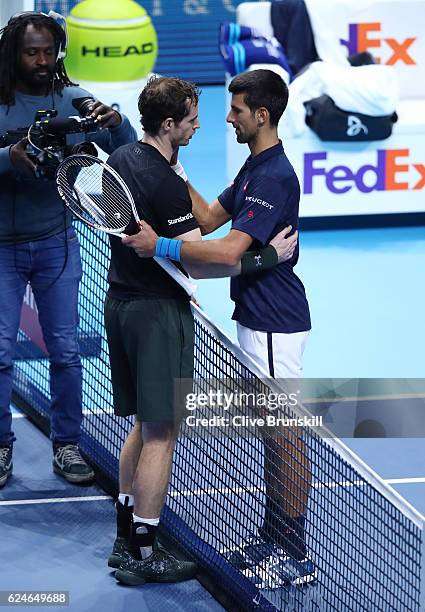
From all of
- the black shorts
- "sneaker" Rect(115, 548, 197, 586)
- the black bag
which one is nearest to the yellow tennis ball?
the black bag

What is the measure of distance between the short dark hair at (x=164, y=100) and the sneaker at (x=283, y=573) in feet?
5.18

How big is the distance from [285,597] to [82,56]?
479cm

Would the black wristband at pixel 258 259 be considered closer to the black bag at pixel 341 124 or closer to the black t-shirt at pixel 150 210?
the black t-shirt at pixel 150 210

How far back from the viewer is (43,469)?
599 centimetres

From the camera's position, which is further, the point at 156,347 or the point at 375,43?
the point at 375,43

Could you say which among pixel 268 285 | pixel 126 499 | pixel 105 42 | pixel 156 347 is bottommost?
→ pixel 126 499

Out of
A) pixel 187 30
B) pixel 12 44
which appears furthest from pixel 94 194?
pixel 187 30

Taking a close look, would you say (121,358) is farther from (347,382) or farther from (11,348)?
(347,382)

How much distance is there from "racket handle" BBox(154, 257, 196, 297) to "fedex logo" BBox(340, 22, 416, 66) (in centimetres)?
627

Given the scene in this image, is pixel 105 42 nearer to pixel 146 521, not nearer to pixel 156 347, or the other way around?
pixel 156 347

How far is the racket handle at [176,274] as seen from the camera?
4.53m

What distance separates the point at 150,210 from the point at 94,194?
0.28 meters

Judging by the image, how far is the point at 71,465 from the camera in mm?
5812

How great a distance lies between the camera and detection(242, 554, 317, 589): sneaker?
179 inches
